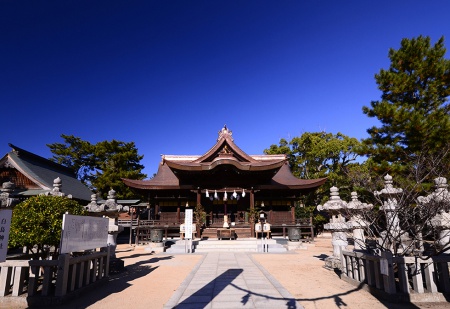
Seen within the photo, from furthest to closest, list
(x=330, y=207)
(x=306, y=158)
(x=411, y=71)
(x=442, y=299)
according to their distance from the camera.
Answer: (x=306, y=158), (x=411, y=71), (x=330, y=207), (x=442, y=299)

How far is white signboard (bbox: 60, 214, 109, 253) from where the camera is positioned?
5078 mm

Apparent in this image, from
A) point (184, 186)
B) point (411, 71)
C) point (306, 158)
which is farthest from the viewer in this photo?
point (306, 158)

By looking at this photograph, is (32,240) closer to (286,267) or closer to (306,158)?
(286,267)

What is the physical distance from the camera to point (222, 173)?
19328 mm

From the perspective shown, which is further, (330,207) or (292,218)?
(292,218)

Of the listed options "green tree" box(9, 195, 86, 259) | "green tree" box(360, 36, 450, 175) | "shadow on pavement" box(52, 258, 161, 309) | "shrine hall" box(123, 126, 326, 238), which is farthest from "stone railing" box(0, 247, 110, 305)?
"green tree" box(360, 36, 450, 175)

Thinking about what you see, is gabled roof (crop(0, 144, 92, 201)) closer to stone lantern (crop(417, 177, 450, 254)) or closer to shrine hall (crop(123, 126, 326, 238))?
shrine hall (crop(123, 126, 326, 238))

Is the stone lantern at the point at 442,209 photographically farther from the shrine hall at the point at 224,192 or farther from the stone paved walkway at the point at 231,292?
the shrine hall at the point at 224,192

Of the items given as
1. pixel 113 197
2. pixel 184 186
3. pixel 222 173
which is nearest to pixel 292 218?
pixel 222 173

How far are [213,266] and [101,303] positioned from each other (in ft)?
15.4

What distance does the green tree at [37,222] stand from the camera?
5.49m

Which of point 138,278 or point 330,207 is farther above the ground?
point 330,207

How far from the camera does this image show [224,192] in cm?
1850

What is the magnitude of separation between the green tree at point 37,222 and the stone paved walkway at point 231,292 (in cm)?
306
